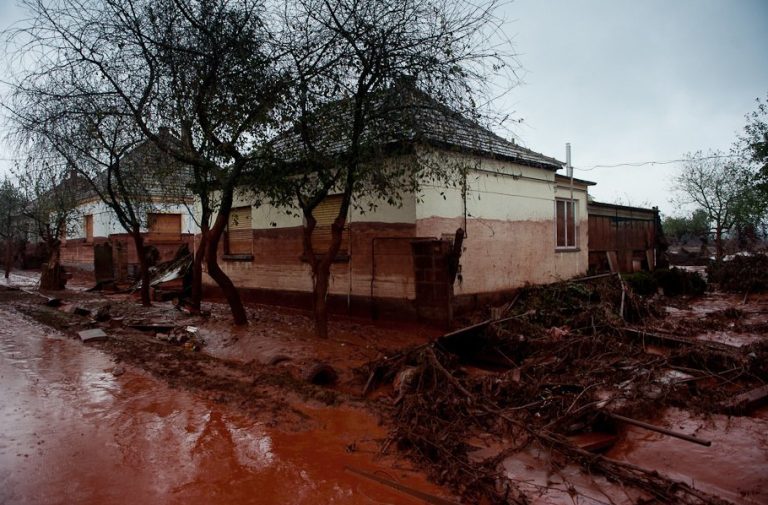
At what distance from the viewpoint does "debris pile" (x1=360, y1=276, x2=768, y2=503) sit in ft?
12.3

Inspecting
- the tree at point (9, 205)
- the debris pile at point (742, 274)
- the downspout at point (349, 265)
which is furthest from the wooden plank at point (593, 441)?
the tree at point (9, 205)

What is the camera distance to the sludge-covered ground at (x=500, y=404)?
364 centimetres

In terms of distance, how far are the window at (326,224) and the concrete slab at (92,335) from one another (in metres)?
4.78

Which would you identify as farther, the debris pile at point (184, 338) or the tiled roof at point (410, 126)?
the debris pile at point (184, 338)

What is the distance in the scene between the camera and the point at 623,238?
51.7 ft

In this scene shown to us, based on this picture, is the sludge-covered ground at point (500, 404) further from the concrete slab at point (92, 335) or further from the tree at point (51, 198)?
the tree at point (51, 198)

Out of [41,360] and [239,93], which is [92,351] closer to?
[41,360]

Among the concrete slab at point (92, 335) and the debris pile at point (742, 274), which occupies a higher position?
the debris pile at point (742, 274)

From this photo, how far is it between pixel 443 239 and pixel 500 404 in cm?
422

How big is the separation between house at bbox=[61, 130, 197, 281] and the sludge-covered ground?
5.56 m

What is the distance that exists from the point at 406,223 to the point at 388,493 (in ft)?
21.0

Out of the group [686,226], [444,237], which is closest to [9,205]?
[444,237]

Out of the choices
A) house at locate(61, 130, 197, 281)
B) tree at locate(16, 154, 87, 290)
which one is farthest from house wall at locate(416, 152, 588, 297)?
tree at locate(16, 154, 87, 290)

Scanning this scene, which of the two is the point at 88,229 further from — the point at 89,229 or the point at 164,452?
the point at 164,452
